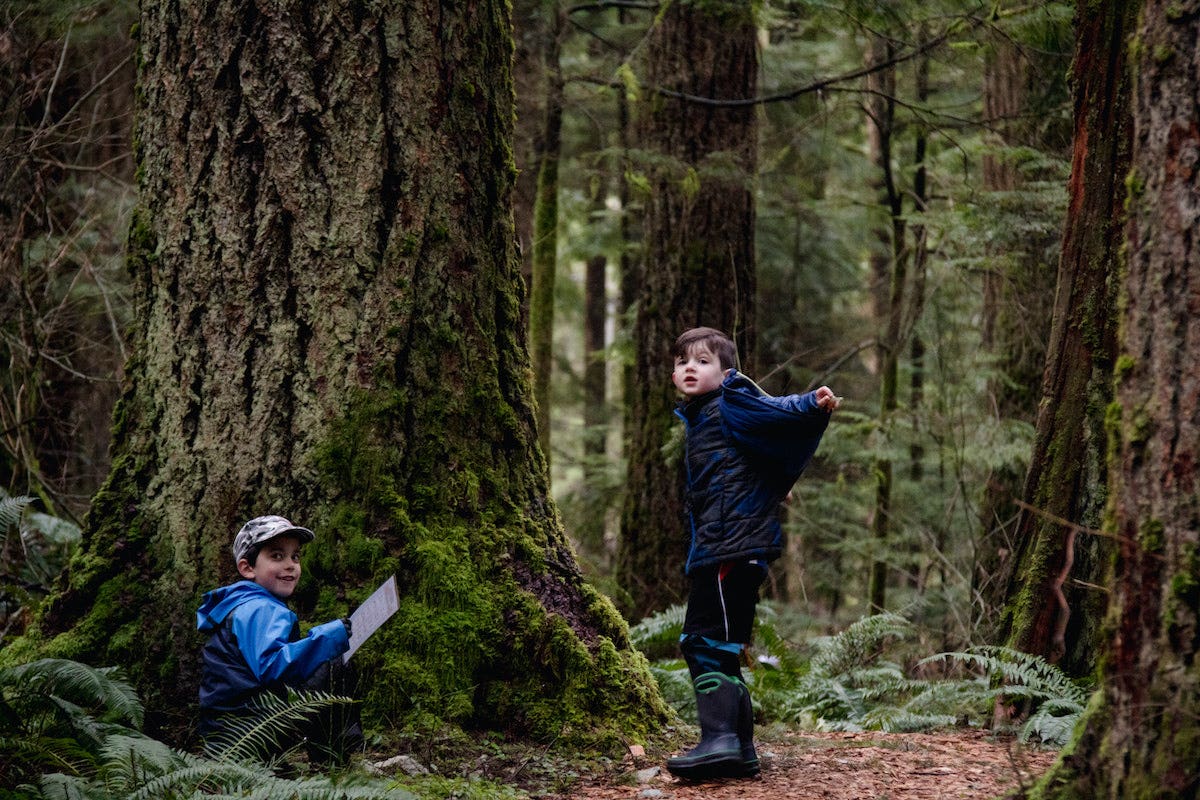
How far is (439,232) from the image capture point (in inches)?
182

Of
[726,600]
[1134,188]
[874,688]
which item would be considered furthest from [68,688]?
[874,688]

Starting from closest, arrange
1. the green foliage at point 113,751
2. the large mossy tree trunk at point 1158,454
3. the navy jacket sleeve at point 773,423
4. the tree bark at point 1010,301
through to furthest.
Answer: the large mossy tree trunk at point 1158,454 < the green foliage at point 113,751 < the navy jacket sleeve at point 773,423 < the tree bark at point 1010,301

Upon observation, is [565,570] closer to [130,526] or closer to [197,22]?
[130,526]

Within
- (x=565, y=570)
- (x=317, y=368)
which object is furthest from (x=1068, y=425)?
(x=317, y=368)

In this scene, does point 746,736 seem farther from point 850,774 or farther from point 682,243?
point 682,243

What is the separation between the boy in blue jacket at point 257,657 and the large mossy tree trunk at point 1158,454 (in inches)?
103

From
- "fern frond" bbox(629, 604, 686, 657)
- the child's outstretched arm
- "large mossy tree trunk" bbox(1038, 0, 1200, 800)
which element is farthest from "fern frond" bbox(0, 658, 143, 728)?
"fern frond" bbox(629, 604, 686, 657)

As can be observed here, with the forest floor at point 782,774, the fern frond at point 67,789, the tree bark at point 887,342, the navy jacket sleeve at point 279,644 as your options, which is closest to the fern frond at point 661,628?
the forest floor at point 782,774

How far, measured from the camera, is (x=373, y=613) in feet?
12.5

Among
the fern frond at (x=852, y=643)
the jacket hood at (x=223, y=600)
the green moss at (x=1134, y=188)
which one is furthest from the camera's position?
the fern frond at (x=852, y=643)

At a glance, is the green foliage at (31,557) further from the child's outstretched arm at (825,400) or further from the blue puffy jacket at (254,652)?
the child's outstretched arm at (825,400)

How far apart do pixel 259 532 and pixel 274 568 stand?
157 mm

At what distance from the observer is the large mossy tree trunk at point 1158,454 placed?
8.30 feet

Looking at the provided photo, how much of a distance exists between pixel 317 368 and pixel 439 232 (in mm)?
817
